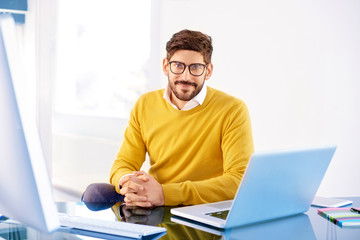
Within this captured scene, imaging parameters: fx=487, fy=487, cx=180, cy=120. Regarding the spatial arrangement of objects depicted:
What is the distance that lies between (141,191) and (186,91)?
63 cm

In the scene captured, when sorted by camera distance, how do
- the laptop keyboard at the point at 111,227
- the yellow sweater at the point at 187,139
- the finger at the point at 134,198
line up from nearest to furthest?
the laptop keyboard at the point at 111,227
the finger at the point at 134,198
the yellow sweater at the point at 187,139

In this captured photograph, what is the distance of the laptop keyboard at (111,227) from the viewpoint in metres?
1.10

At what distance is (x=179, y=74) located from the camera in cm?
205

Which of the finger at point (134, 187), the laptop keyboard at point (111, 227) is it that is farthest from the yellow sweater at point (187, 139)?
the laptop keyboard at point (111, 227)

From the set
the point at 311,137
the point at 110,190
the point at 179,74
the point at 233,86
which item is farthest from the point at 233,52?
the point at 110,190

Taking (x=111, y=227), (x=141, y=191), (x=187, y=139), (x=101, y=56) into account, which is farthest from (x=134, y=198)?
(x=101, y=56)

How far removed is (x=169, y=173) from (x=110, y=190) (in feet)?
1.24

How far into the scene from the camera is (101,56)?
4406mm

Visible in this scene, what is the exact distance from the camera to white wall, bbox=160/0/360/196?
Result: 2.64 m

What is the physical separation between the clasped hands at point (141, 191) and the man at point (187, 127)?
7.9 inches

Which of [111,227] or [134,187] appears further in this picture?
[134,187]

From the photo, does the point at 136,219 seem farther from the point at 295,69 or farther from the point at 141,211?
the point at 295,69

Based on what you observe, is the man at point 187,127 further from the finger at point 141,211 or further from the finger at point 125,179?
the finger at point 141,211

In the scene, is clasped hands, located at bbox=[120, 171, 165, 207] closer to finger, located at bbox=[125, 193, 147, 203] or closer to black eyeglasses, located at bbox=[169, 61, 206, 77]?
finger, located at bbox=[125, 193, 147, 203]
